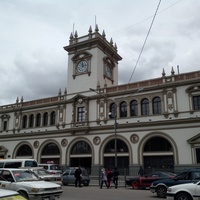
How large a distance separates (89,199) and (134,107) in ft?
67.6

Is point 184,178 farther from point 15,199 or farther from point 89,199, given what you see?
point 15,199

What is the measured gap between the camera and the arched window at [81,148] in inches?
1377

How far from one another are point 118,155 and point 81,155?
5.64 meters

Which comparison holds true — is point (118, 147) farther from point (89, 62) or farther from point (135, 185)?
point (89, 62)

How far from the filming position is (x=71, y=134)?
1435 inches

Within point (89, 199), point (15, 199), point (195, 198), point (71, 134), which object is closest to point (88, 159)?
point (71, 134)

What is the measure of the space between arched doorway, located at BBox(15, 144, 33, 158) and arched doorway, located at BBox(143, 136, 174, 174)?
62.9 feet

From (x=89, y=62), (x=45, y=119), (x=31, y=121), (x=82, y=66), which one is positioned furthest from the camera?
(x=31, y=121)

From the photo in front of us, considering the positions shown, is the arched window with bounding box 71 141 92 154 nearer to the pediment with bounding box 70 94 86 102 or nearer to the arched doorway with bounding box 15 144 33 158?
the pediment with bounding box 70 94 86 102

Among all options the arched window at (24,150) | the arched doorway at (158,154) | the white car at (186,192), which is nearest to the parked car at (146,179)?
the white car at (186,192)

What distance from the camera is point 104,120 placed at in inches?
1342

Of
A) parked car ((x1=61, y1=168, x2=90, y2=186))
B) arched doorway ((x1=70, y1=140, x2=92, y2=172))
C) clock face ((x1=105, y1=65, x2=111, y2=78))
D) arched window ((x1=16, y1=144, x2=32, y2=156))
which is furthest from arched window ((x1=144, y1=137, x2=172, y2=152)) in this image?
arched window ((x1=16, y1=144, x2=32, y2=156))

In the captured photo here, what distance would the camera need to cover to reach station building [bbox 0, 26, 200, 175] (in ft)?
94.9

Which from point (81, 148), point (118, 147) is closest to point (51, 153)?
point (81, 148)
